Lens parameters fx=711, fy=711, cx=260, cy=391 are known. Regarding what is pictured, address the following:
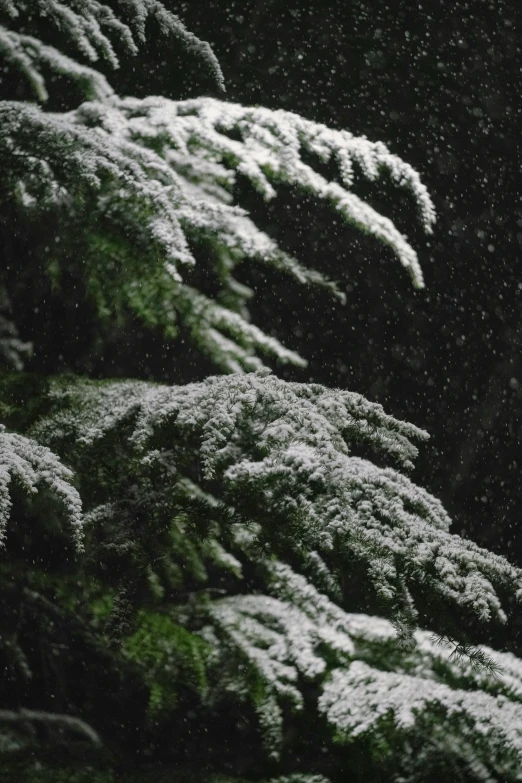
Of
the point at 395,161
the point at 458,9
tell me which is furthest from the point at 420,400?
the point at 395,161

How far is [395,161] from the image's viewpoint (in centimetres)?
88

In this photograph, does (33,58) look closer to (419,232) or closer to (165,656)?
Answer: (165,656)

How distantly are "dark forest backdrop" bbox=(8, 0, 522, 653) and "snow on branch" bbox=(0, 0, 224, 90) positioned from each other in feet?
9.41

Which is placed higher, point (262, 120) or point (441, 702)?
point (262, 120)

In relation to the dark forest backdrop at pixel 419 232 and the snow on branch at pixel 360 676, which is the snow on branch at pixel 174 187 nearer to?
the snow on branch at pixel 360 676

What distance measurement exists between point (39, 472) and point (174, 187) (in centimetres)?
35

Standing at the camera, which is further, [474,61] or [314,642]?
[474,61]

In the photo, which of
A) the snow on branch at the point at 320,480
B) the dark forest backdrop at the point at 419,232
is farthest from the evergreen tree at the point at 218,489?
the dark forest backdrop at the point at 419,232

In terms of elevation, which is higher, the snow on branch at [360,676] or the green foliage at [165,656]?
the snow on branch at [360,676]

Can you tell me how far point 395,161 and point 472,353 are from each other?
3.65 m

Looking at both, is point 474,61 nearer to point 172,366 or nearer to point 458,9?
point 458,9

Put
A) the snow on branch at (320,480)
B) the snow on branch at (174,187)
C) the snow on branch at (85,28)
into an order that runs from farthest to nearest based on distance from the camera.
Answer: the snow on branch at (85,28)
the snow on branch at (174,187)
the snow on branch at (320,480)

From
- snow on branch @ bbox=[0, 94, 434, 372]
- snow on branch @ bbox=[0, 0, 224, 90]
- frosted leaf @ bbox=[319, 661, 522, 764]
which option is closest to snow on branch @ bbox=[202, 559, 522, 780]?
frosted leaf @ bbox=[319, 661, 522, 764]

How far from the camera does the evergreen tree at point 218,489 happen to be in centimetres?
61
